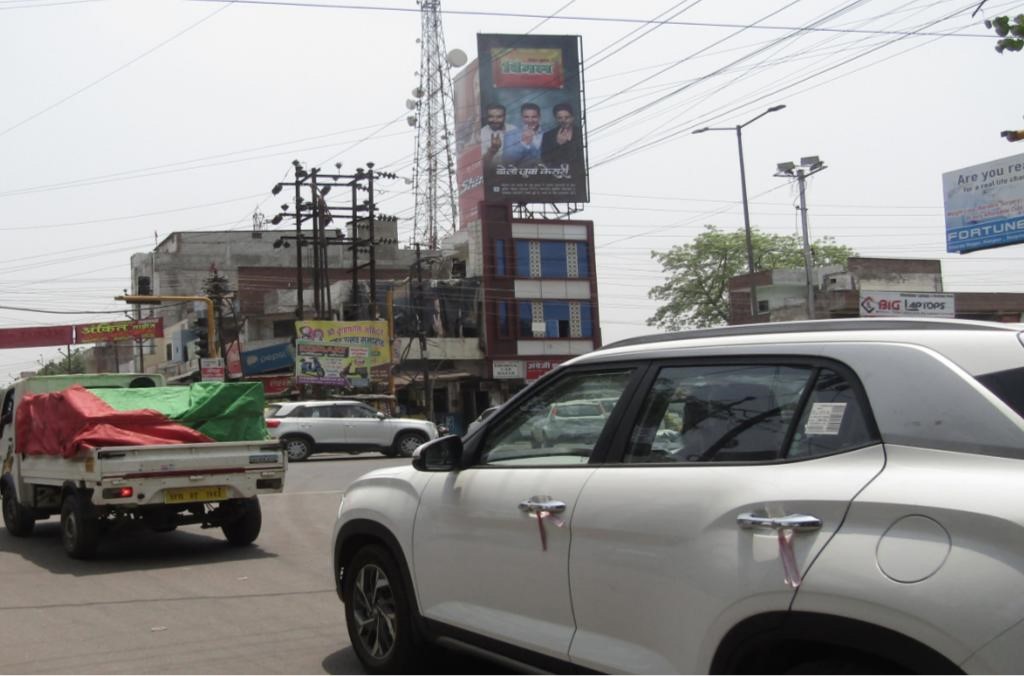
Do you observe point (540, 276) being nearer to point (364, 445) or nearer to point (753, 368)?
point (364, 445)

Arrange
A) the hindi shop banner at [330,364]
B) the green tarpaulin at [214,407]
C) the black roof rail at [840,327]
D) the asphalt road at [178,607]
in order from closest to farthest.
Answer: the black roof rail at [840,327]
the asphalt road at [178,607]
the green tarpaulin at [214,407]
the hindi shop banner at [330,364]

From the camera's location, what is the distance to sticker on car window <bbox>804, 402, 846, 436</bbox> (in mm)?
3584

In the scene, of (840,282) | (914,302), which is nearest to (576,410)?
(914,302)

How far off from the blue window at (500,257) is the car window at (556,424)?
51.0m

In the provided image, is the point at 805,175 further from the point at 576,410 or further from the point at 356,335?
the point at 576,410

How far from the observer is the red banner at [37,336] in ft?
198

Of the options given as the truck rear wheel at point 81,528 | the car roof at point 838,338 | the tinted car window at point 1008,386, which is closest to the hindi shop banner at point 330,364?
the truck rear wheel at point 81,528

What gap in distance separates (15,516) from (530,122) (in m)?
50.5

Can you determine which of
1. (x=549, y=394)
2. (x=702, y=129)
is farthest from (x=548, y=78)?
(x=549, y=394)

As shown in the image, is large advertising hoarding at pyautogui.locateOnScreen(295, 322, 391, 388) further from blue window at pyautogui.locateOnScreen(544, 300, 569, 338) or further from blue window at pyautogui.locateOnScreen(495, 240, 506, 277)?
blue window at pyautogui.locateOnScreen(544, 300, 569, 338)

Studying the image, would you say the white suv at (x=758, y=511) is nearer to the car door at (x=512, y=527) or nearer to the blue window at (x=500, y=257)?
the car door at (x=512, y=527)

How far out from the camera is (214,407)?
38.8ft

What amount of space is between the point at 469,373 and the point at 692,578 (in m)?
50.9

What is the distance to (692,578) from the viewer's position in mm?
3721
